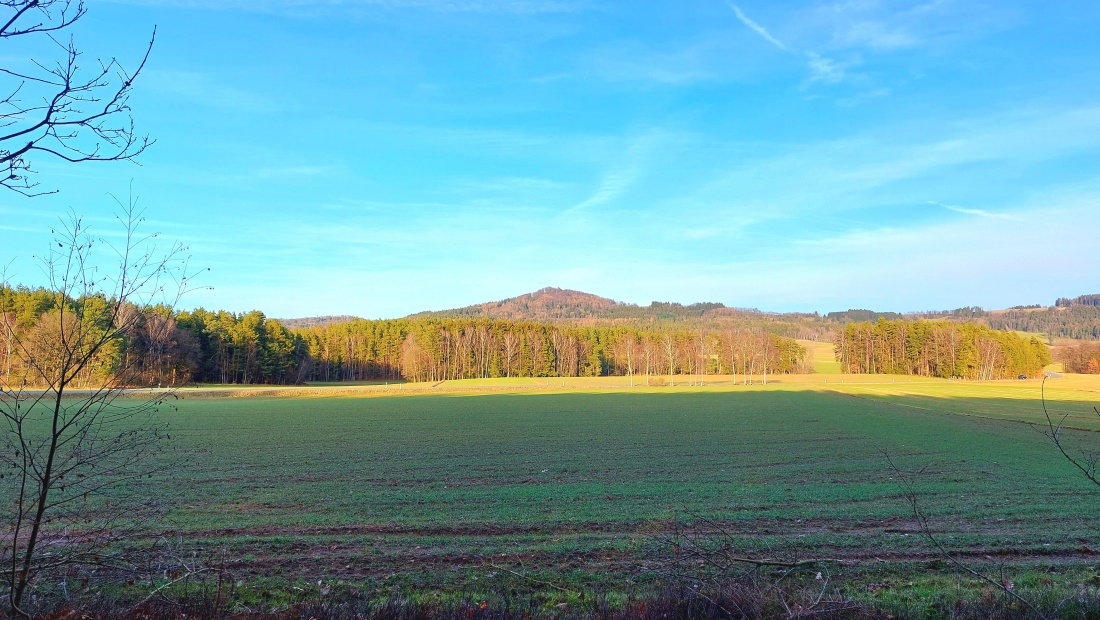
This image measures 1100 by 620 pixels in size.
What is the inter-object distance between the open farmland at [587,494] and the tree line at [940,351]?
336ft

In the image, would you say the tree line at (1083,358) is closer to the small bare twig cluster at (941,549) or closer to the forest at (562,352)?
the forest at (562,352)

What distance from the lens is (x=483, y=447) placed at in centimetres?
2884

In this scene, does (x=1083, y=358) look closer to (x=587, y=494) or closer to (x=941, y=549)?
(x=587, y=494)

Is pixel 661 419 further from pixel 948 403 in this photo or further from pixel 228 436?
pixel 948 403

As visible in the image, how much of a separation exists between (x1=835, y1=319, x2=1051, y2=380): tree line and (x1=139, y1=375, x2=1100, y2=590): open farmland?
102 meters

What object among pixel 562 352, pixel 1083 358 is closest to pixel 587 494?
pixel 562 352

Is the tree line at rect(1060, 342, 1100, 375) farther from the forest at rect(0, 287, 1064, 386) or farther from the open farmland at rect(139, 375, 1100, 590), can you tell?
the open farmland at rect(139, 375, 1100, 590)

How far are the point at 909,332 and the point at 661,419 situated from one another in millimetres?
121514

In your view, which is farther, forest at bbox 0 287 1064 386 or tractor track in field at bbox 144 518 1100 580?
forest at bbox 0 287 1064 386

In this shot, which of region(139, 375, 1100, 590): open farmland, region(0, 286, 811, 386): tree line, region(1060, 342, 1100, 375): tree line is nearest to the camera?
region(139, 375, 1100, 590): open farmland

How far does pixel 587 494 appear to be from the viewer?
17594 millimetres

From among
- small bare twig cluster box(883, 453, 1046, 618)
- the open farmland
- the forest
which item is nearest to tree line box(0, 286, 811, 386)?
Result: the forest

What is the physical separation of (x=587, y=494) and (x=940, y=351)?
143486 millimetres

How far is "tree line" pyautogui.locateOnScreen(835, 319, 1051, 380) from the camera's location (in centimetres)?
12838
